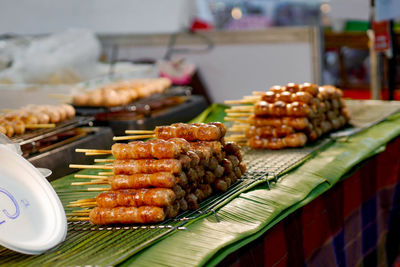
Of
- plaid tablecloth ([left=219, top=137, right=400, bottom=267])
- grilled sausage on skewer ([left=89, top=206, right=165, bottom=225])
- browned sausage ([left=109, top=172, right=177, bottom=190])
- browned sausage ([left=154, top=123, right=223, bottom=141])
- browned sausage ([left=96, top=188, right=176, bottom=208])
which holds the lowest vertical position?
plaid tablecloth ([left=219, top=137, right=400, bottom=267])

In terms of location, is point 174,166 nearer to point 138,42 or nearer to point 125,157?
Answer: point 125,157

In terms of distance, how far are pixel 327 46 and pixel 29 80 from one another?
6.11 meters

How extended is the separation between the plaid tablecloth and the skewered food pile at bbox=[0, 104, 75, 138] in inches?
68.4

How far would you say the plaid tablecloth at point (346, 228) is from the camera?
250cm

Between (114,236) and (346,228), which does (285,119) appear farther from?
(114,236)

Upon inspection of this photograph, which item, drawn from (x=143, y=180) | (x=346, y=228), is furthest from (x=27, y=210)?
(x=346, y=228)

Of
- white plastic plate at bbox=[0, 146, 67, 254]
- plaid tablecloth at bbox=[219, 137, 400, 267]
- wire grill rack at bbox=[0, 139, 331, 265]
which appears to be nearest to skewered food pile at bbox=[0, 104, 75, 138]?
wire grill rack at bbox=[0, 139, 331, 265]

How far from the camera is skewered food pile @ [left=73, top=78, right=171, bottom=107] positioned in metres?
4.86

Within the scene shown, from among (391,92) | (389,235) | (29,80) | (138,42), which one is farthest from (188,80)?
(389,235)

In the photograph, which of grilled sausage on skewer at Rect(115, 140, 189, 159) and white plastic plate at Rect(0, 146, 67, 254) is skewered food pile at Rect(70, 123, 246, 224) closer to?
grilled sausage on skewer at Rect(115, 140, 189, 159)

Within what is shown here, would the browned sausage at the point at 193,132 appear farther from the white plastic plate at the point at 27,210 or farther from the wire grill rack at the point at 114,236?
the white plastic plate at the point at 27,210

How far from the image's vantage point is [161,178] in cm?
224

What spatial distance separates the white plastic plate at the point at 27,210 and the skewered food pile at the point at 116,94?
2.67 metres

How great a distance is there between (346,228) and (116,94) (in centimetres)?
256
